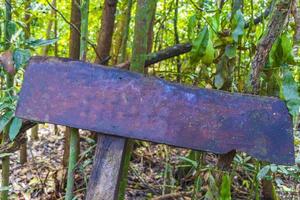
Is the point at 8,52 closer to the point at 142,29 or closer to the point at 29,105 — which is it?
the point at 29,105

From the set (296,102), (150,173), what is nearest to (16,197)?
(150,173)

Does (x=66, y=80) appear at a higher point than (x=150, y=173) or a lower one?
higher

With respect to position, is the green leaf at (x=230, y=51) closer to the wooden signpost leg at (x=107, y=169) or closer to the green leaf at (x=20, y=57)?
the wooden signpost leg at (x=107, y=169)

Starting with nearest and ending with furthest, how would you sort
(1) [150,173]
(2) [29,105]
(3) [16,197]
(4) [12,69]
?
(2) [29,105] → (4) [12,69] → (3) [16,197] → (1) [150,173]

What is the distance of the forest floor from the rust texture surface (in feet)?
2.48

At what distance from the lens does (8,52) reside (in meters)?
1.33

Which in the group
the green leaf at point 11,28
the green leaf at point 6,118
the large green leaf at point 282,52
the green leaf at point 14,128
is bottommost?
the green leaf at point 14,128

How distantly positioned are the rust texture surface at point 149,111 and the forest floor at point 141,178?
755 mm

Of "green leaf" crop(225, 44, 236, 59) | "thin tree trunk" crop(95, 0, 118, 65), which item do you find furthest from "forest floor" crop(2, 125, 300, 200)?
"green leaf" crop(225, 44, 236, 59)

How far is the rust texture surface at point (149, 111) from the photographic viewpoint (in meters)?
1.20

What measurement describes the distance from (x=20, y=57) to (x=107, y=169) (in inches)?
17.1

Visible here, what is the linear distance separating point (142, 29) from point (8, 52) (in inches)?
16.6

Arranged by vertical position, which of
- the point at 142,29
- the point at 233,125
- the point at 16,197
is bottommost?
the point at 16,197

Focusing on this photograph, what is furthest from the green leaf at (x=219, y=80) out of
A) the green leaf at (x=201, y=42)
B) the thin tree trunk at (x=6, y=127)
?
the thin tree trunk at (x=6, y=127)
